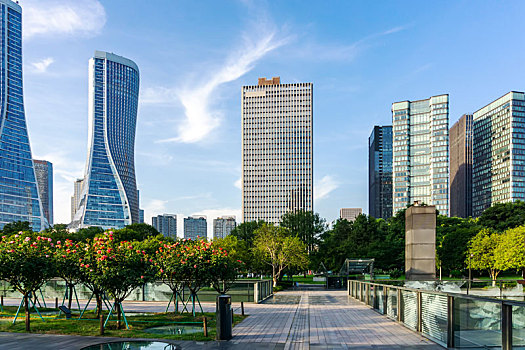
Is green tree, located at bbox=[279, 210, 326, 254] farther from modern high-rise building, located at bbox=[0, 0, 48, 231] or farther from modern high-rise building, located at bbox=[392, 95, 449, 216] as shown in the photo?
modern high-rise building, located at bbox=[0, 0, 48, 231]

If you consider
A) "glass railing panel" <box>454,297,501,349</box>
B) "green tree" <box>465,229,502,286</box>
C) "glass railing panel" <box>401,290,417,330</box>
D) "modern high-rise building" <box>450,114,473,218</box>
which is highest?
"modern high-rise building" <box>450,114,473,218</box>

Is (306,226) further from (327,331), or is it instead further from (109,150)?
(109,150)

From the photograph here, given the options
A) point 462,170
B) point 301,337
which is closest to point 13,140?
point 301,337

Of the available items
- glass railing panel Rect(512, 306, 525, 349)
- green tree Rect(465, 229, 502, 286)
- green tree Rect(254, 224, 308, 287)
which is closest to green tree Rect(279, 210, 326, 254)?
green tree Rect(254, 224, 308, 287)

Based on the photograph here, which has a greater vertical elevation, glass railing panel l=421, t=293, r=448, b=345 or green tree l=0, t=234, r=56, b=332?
green tree l=0, t=234, r=56, b=332

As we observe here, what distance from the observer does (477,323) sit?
870cm

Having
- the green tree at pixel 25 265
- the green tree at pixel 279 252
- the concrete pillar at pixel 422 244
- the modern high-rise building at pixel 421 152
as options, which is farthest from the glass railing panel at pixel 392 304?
the modern high-rise building at pixel 421 152

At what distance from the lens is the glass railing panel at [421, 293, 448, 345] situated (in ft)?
33.5

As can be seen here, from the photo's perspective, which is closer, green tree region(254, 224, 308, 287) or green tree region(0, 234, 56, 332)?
green tree region(0, 234, 56, 332)

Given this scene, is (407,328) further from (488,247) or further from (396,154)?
(396,154)

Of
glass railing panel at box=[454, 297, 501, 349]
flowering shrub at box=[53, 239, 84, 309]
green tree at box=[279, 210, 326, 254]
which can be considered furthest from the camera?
green tree at box=[279, 210, 326, 254]

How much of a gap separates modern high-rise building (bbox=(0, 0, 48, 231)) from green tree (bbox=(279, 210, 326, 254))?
97.7 meters

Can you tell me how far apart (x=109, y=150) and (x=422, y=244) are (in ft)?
449

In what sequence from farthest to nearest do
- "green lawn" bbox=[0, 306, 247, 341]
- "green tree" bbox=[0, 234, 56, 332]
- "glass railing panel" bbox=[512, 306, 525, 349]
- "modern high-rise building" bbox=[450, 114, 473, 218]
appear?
"modern high-rise building" bbox=[450, 114, 473, 218]
"green tree" bbox=[0, 234, 56, 332]
"green lawn" bbox=[0, 306, 247, 341]
"glass railing panel" bbox=[512, 306, 525, 349]
